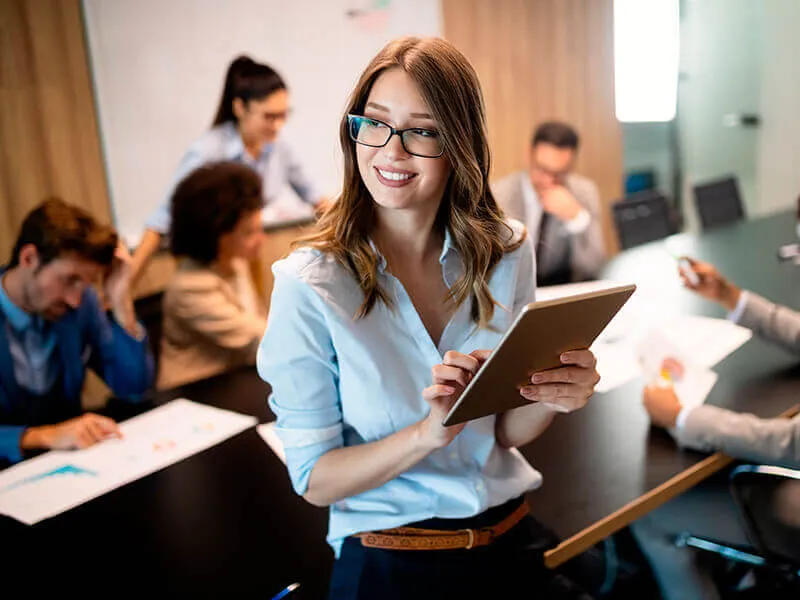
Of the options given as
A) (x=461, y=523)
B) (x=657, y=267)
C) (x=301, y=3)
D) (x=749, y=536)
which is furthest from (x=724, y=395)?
(x=301, y=3)

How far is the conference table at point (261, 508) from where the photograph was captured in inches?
49.9

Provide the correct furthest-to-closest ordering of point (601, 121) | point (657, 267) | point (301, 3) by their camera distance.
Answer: point (601, 121), point (301, 3), point (657, 267)

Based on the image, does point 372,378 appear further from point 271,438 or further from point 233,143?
point 233,143

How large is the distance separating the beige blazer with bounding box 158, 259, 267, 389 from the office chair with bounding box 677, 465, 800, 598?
1403 mm

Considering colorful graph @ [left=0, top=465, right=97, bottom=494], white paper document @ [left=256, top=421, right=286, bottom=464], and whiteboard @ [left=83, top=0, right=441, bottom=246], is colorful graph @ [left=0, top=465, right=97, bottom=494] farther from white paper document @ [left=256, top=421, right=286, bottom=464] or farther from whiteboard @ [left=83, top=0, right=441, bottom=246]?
whiteboard @ [left=83, top=0, right=441, bottom=246]

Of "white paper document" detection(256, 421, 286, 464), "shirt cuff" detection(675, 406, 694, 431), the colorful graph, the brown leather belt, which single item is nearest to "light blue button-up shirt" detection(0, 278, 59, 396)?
the colorful graph

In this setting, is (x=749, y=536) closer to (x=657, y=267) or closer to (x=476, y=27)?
(x=657, y=267)

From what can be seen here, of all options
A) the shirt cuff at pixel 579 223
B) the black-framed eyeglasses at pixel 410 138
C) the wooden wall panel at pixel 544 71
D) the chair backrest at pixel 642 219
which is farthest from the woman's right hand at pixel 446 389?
the wooden wall panel at pixel 544 71

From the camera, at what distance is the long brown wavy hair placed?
1.04m

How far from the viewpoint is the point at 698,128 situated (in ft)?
20.5

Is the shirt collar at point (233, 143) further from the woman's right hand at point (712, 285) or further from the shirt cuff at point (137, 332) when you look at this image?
the woman's right hand at point (712, 285)

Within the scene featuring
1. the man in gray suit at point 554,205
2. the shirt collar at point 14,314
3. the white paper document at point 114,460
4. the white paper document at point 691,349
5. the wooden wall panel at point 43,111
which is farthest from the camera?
the man in gray suit at point 554,205

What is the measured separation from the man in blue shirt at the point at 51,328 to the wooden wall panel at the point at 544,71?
323cm

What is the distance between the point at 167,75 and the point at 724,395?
2.87m
